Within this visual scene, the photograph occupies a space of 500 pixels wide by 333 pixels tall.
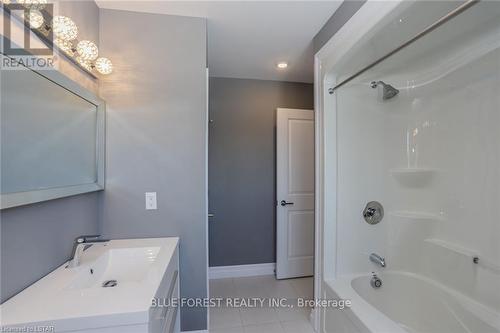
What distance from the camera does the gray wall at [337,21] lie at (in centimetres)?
144

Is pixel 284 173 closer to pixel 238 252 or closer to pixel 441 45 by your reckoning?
pixel 238 252

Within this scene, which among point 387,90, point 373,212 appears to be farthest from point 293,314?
point 387,90

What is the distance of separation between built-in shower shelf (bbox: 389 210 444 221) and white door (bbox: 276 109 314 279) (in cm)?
103

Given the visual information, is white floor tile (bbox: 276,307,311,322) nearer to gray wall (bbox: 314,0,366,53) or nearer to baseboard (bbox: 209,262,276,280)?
baseboard (bbox: 209,262,276,280)

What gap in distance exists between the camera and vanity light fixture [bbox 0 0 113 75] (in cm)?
98

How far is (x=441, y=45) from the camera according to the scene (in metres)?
1.55

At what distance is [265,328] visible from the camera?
1.84 metres

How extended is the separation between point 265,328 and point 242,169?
64.7 inches

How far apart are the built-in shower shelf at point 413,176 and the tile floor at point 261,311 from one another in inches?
57.4

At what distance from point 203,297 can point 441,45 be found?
2.52 meters

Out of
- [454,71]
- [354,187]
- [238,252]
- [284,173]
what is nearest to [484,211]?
[354,187]

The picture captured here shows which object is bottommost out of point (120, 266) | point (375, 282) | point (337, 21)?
point (375, 282)

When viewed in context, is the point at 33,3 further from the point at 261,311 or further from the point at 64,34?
the point at 261,311

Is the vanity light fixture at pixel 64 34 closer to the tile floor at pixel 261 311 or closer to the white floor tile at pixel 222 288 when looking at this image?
the tile floor at pixel 261 311
